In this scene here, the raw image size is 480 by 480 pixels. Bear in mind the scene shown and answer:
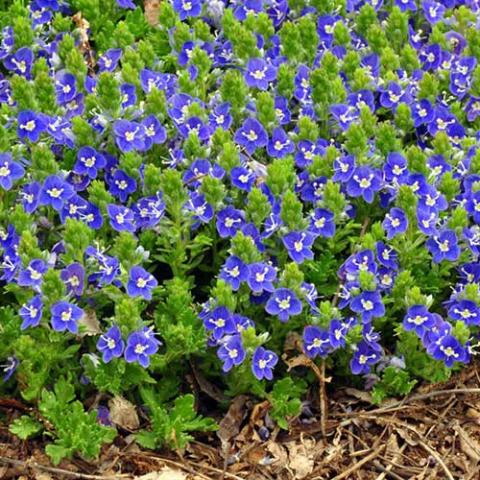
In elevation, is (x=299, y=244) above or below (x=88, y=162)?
below

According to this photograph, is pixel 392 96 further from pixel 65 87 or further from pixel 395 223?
pixel 65 87

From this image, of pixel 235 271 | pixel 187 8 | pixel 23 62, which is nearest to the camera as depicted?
pixel 235 271

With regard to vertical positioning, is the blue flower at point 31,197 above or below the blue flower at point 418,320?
above

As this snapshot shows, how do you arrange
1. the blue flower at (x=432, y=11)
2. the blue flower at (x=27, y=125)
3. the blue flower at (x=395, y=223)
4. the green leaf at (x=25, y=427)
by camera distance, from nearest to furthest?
the green leaf at (x=25, y=427), the blue flower at (x=395, y=223), the blue flower at (x=27, y=125), the blue flower at (x=432, y=11)


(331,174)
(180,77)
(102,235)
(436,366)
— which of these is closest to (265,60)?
(180,77)

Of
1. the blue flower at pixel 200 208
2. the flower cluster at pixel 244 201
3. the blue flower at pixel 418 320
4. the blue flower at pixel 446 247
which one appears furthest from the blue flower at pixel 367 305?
the blue flower at pixel 200 208

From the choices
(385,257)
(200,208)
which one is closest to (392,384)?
(385,257)

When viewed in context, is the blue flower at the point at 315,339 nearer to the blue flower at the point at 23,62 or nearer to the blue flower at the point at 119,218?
the blue flower at the point at 119,218
